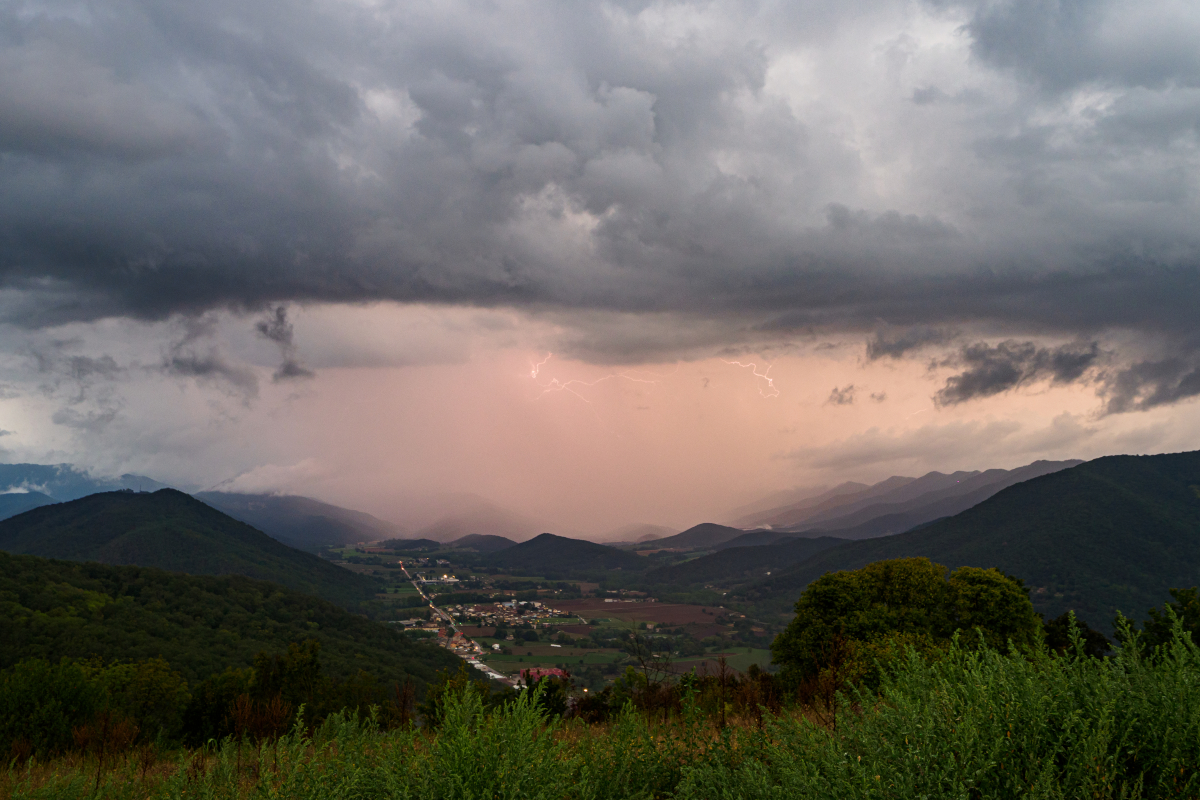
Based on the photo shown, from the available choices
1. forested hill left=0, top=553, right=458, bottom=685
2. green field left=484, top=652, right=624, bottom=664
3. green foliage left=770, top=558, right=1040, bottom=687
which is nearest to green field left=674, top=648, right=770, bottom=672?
green field left=484, top=652, right=624, bottom=664

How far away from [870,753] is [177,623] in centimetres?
14543

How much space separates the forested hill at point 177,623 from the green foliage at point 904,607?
7316cm

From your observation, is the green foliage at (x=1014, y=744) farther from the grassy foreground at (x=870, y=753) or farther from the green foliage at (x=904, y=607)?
the green foliage at (x=904, y=607)

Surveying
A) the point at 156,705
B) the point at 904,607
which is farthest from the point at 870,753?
the point at 156,705

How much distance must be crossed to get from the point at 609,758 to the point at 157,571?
560ft

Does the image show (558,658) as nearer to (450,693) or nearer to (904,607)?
(904,607)

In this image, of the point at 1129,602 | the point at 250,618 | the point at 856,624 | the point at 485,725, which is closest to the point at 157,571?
the point at 250,618

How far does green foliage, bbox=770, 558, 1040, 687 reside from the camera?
39.0 metres

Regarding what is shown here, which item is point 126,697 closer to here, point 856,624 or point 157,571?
point 856,624

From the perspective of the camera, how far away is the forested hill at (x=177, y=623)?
3745 inches

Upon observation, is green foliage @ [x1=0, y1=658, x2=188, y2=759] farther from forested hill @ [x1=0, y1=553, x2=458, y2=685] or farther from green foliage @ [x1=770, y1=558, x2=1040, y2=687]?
forested hill @ [x1=0, y1=553, x2=458, y2=685]

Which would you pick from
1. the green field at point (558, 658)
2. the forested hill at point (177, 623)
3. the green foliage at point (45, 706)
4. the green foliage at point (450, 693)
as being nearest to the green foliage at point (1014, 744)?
the green foliage at point (450, 693)

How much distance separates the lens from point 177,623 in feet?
399

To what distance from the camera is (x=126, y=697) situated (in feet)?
175
